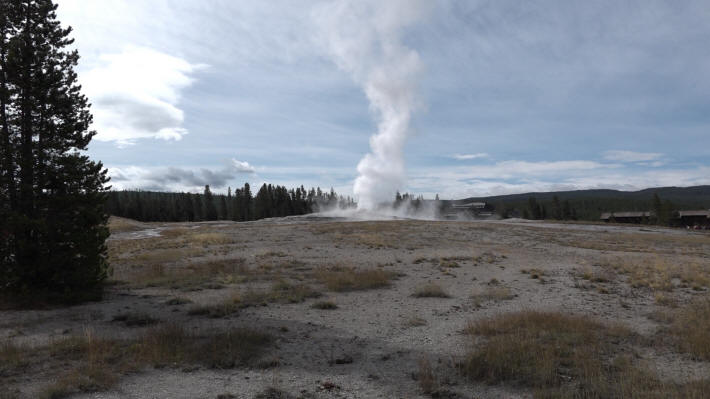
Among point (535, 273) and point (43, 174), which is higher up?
point (43, 174)

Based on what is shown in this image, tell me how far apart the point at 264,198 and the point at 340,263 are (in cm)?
10328

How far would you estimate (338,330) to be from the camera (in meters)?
9.70

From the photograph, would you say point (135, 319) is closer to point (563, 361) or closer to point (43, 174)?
point (43, 174)

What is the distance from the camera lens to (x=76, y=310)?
1153 centimetres

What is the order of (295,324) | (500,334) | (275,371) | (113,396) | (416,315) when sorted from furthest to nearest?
(416,315) → (295,324) → (500,334) → (275,371) → (113,396)

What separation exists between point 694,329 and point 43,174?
19.7 meters

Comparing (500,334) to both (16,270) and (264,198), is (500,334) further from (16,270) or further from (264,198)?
(264,198)

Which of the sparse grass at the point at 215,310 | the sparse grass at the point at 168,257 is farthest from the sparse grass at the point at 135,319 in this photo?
the sparse grass at the point at 168,257

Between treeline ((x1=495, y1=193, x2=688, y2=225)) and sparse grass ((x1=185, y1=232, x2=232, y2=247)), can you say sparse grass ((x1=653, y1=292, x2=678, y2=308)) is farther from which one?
treeline ((x1=495, y1=193, x2=688, y2=225))

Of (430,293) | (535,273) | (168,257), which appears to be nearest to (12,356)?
(430,293)

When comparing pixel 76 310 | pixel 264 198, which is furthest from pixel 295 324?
pixel 264 198

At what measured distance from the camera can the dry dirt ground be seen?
20.4 ft

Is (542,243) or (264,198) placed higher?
(264,198)

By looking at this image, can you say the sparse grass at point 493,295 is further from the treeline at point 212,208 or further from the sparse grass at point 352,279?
the treeline at point 212,208
